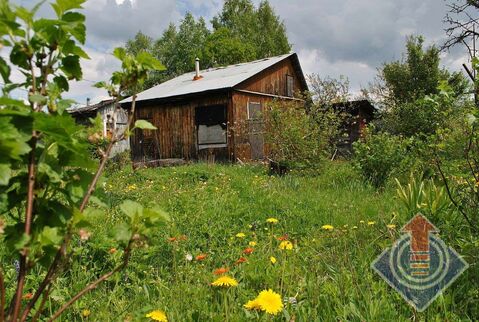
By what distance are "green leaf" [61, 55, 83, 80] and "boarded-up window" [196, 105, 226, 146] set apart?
1569 cm

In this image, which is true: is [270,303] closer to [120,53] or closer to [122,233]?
[122,233]

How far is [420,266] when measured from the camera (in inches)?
95.8

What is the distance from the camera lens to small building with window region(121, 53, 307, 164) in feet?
54.4

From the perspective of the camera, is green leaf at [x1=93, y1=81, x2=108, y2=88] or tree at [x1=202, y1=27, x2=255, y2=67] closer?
green leaf at [x1=93, y1=81, x2=108, y2=88]

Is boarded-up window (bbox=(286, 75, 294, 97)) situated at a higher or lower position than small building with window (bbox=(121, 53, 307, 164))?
higher

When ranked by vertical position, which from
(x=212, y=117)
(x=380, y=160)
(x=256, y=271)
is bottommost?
(x=256, y=271)

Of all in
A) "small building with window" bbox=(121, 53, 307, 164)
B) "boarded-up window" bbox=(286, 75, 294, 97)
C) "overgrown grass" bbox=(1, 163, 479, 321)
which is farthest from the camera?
"boarded-up window" bbox=(286, 75, 294, 97)

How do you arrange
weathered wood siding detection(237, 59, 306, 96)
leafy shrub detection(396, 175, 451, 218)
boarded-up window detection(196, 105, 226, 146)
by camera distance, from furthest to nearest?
1. weathered wood siding detection(237, 59, 306, 96)
2. boarded-up window detection(196, 105, 226, 146)
3. leafy shrub detection(396, 175, 451, 218)

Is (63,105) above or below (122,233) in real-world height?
above

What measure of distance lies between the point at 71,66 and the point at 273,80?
1937 cm

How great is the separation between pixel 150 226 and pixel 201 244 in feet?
8.99

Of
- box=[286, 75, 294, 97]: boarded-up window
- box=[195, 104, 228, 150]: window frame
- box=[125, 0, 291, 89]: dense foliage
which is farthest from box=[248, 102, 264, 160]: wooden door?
box=[125, 0, 291, 89]: dense foliage

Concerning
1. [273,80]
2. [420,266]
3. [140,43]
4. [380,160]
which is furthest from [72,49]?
[140,43]

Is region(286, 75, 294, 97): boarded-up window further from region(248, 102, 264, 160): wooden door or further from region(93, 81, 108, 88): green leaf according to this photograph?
region(93, 81, 108, 88): green leaf
